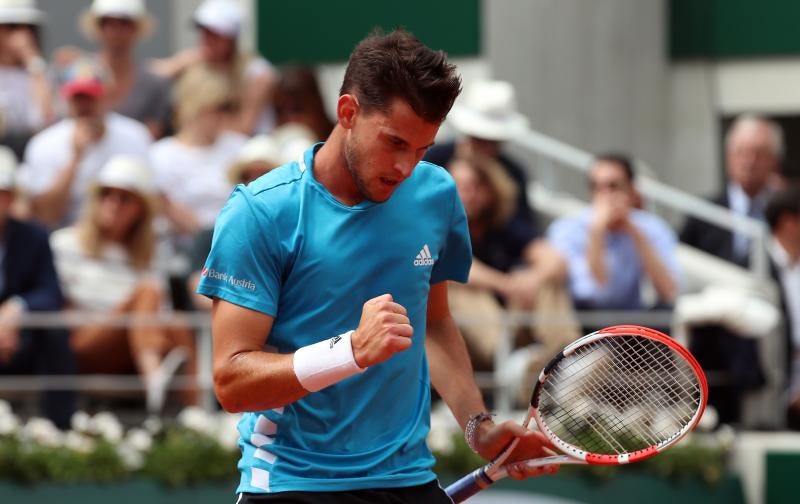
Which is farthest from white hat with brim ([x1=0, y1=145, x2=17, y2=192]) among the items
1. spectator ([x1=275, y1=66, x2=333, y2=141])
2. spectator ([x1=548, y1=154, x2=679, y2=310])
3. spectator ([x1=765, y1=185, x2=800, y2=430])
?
spectator ([x1=765, y1=185, x2=800, y2=430])

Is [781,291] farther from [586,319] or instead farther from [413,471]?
[413,471]

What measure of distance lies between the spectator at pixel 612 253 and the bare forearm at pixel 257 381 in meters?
4.18

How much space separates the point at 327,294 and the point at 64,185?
4544mm

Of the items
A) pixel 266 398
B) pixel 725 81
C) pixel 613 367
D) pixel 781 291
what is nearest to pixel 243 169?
pixel 781 291

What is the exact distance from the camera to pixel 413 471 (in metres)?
3.77

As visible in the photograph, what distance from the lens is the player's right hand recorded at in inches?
128

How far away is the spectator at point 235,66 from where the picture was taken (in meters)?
8.34

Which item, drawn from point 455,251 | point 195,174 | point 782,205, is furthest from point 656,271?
point 455,251

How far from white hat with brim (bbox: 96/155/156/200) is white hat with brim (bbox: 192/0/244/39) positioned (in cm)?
115

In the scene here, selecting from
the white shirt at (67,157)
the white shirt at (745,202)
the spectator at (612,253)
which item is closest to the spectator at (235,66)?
the white shirt at (67,157)

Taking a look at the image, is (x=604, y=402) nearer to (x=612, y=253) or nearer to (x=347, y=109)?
(x=347, y=109)

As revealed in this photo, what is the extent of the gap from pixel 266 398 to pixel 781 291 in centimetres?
486

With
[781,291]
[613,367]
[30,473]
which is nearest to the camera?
[613,367]

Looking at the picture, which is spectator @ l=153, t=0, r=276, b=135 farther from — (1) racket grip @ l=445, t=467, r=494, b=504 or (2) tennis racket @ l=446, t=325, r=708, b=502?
(1) racket grip @ l=445, t=467, r=494, b=504
